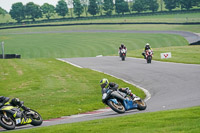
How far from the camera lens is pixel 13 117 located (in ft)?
39.2

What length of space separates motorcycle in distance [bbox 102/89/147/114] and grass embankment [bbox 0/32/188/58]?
4809cm

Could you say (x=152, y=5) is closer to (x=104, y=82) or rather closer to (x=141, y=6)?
(x=141, y=6)

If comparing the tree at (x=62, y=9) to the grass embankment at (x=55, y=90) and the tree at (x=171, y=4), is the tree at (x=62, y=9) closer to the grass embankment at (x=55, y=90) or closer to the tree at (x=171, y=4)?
the tree at (x=171, y=4)

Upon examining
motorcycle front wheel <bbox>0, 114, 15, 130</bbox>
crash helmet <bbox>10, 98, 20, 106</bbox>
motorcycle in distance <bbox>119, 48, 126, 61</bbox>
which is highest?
crash helmet <bbox>10, 98, 20, 106</bbox>

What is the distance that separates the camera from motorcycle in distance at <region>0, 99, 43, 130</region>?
11.7m

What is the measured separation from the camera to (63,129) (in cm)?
1049

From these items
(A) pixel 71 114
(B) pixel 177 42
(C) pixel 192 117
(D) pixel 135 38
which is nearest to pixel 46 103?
(A) pixel 71 114

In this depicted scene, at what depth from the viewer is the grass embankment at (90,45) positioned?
6544cm

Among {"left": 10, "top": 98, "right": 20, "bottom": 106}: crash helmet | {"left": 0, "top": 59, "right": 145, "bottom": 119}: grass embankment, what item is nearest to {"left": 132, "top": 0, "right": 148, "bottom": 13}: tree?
{"left": 0, "top": 59, "right": 145, "bottom": 119}: grass embankment

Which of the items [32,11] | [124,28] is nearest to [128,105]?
[124,28]

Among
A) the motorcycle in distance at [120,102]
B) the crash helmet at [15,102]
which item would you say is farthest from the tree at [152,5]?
the crash helmet at [15,102]

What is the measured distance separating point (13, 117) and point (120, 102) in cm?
407

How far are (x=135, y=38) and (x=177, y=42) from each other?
1440cm

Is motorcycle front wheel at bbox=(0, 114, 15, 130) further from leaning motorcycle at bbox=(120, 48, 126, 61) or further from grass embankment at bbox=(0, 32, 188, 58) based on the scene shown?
grass embankment at bbox=(0, 32, 188, 58)
